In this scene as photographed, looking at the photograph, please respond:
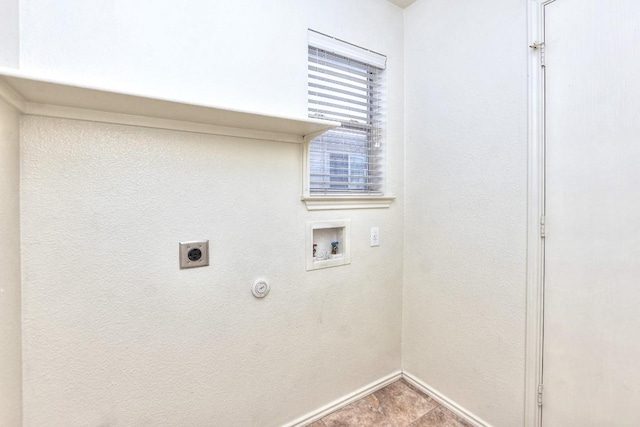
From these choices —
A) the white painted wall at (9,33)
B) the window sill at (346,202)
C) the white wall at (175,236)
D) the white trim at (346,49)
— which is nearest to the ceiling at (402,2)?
the white wall at (175,236)

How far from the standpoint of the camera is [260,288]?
1.53 m

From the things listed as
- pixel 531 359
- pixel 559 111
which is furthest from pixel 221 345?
pixel 559 111

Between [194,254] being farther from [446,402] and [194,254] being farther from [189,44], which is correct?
[446,402]

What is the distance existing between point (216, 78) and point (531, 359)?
6.83ft

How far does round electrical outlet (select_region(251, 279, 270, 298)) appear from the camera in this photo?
152 centimetres

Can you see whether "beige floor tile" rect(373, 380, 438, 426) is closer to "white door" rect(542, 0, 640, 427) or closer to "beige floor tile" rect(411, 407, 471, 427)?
"beige floor tile" rect(411, 407, 471, 427)

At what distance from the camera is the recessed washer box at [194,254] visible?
1342 mm

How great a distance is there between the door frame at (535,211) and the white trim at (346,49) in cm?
81

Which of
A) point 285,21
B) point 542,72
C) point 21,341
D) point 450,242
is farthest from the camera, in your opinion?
point 450,242

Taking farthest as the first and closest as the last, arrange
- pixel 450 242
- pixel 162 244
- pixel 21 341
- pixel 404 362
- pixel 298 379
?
pixel 404 362, pixel 450 242, pixel 298 379, pixel 162 244, pixel 21 341

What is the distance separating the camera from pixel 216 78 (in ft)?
4.56

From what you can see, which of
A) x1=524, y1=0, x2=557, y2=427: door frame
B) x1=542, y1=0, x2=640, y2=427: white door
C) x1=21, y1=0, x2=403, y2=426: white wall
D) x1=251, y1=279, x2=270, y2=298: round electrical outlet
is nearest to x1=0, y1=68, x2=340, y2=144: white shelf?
x1=21, y1=0, x2=403, y2=426: white wall

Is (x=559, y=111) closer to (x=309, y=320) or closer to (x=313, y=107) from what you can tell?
(x=313, y=107)

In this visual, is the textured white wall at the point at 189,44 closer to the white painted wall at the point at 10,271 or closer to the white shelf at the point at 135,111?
the white shelf at the point at 135,111
